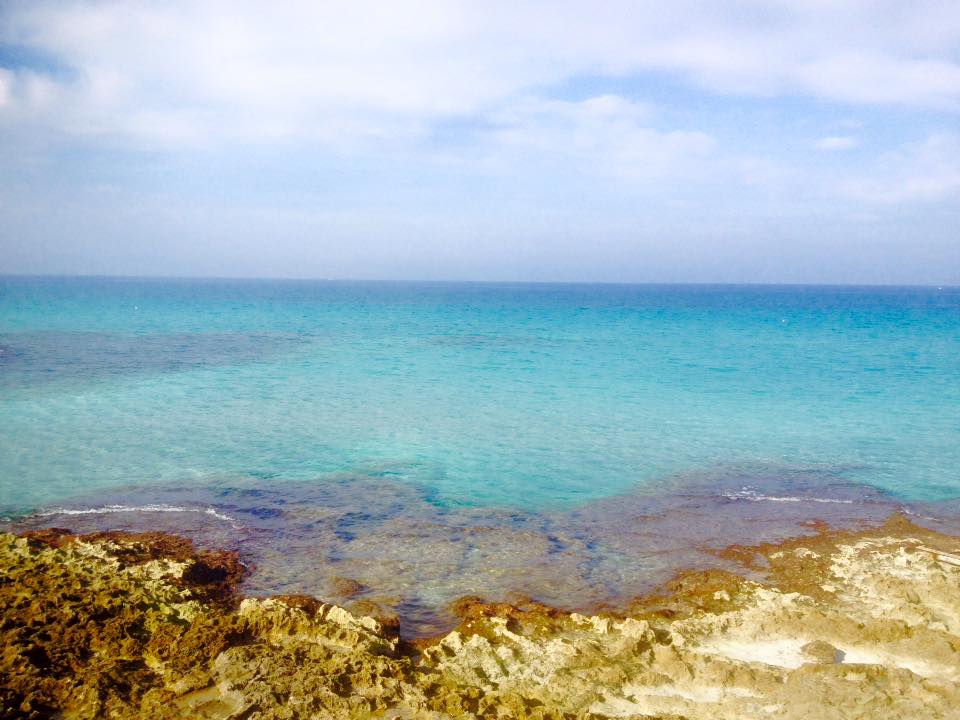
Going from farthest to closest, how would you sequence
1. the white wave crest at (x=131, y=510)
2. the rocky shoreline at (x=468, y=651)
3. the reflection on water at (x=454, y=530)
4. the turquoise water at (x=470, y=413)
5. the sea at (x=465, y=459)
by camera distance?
the turquoise water at (x=470, y=413), the white wave crest at (x=131, y=510), the sea at (x=465, y=459), the reflection on water at (x=454, y=530), the rocky shoreline at (x=468, y=651)

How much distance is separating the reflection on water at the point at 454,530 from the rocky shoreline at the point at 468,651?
66 cm

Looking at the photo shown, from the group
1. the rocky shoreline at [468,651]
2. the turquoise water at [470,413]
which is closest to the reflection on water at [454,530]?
the rocky shoreline at [468,651]

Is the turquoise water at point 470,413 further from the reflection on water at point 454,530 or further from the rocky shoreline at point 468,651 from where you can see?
the rocky shoreline at point 468,651

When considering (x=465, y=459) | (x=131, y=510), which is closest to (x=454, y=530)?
(x=465, y=459)

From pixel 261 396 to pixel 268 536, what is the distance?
12.0 metres

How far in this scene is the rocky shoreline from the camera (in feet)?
21.0

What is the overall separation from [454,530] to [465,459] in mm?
Answer: 4211

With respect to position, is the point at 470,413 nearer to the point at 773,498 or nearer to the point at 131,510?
the point at 773,498

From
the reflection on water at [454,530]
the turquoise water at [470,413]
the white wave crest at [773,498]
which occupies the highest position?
the turquoise water at [470,413]

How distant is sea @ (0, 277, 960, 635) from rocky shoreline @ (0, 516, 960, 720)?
1.01 metres

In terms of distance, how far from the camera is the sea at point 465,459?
34.9ft

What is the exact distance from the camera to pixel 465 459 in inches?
623

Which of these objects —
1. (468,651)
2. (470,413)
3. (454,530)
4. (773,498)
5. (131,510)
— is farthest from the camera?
(470,413)

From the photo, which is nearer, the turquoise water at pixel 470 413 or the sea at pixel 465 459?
the sea at pixel 465 459
